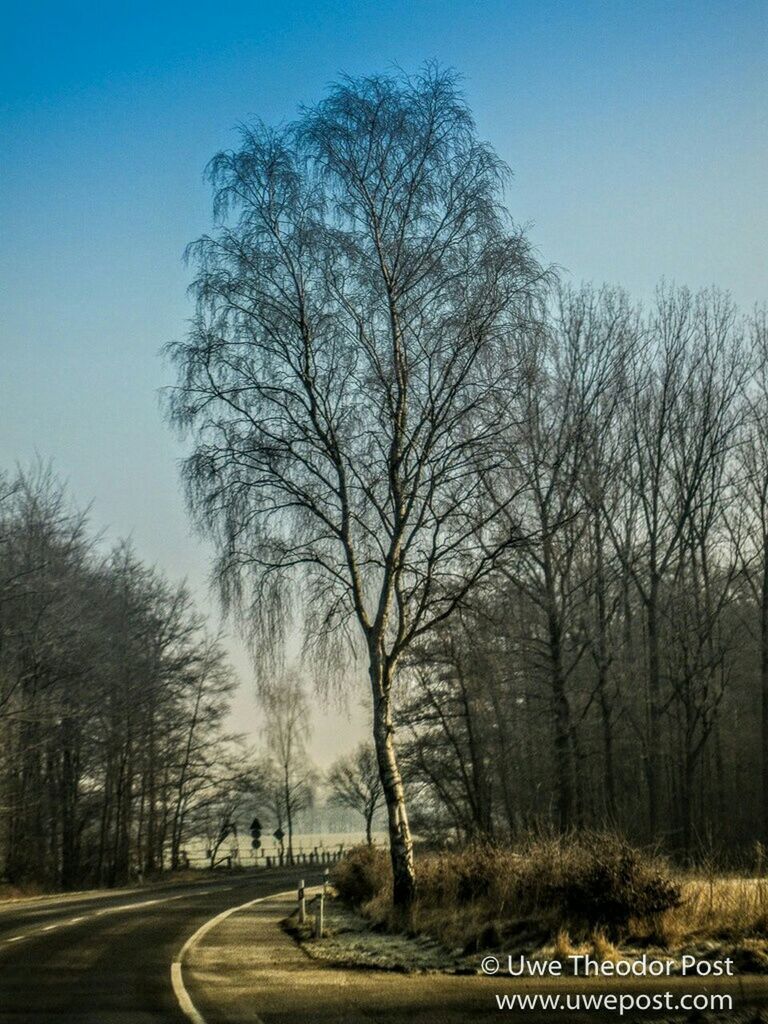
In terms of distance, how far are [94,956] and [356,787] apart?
70.4 m

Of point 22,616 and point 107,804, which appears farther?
point 107,804

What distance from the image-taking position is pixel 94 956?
16.3 m

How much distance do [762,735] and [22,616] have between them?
27.3 meters

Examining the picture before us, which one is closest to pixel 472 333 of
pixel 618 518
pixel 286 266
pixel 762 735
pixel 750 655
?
pixel 286 266

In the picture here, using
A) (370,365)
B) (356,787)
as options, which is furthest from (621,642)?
(356,787)

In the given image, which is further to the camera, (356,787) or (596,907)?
(356,787)

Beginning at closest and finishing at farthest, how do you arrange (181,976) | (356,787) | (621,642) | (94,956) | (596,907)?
(181,976)
(596,907)
(94,956)
(621,642)
(356,787)

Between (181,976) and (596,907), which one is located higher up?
(596,907)

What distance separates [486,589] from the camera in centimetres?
1855

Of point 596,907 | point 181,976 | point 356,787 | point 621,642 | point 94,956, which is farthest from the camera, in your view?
point 356,787

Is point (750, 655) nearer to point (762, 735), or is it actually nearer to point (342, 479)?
point (762, 735)

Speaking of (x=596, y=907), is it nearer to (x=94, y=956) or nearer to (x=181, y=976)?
(x=181, y=976)

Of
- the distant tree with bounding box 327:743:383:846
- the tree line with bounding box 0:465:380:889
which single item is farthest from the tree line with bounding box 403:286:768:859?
the distant tree with bounding box 327:743:383:846

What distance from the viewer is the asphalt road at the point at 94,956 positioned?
1123 centimetres
